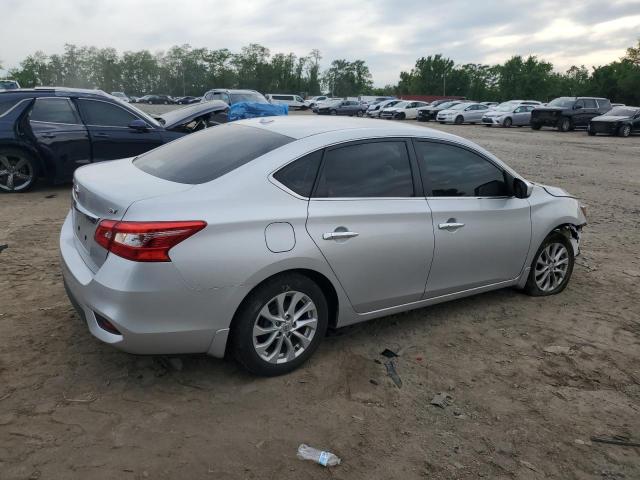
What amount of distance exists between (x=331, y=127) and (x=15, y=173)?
6513 millimetres

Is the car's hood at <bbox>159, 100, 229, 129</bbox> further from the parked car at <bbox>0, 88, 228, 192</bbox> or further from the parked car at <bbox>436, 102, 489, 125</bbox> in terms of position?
the parked car at <bbox>436, 102, 489, 125</bbox>

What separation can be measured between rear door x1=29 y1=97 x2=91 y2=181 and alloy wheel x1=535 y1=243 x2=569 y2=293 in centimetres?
681

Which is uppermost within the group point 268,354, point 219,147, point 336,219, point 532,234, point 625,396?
point 219,147

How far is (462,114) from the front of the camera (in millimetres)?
34000

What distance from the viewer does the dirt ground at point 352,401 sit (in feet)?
8.69

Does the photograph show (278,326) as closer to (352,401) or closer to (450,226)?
(352,401)

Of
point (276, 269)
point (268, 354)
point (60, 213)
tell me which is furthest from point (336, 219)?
point (60, 213)

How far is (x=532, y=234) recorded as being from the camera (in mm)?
4570

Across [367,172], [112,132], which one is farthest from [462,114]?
[367,172]

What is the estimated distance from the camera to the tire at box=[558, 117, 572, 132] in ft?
91.6

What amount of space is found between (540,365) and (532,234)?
1287 millimetres

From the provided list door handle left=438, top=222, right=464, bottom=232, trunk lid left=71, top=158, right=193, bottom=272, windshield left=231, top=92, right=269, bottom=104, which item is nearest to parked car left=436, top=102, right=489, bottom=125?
windshield left=231, top=92, right=269, bottom=104

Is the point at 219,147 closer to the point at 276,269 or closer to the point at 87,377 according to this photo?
the point at 276,269

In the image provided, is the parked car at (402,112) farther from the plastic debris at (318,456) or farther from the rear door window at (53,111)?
the plastic debris at (318,456)
